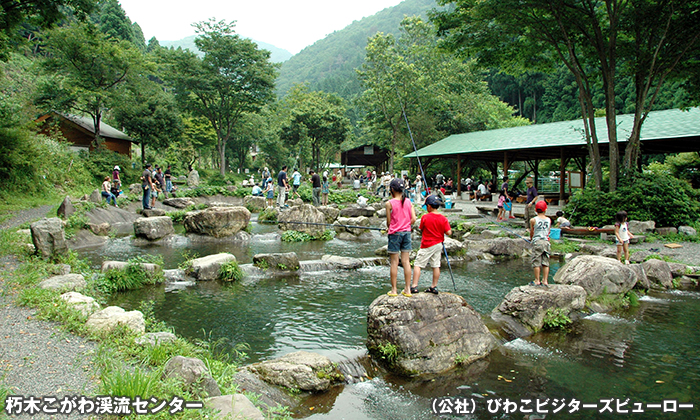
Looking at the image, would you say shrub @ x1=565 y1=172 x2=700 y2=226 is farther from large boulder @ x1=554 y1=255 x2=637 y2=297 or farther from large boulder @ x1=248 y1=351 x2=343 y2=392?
large boulder @ x1=248 y1=351 x2=343 y2=392

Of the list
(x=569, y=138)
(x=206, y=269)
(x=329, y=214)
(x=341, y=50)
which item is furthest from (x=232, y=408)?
(x=341, y=50)

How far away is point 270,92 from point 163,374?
34.1 metres

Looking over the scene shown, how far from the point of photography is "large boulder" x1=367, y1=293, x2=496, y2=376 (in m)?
5.38

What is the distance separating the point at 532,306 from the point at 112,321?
6.20m

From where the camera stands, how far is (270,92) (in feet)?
117

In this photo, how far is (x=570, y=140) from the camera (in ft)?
64.8

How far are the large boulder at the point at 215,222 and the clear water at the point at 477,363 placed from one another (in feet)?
17.8

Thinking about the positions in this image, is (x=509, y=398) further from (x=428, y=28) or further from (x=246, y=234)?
(x=428, y=28)

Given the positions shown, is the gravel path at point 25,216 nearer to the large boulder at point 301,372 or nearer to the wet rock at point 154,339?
the wet rock at point 154,339

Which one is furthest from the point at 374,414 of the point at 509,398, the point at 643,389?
the point at 643,389

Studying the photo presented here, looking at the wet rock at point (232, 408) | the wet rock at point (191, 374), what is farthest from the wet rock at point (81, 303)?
the wet rock at point (232, 408)

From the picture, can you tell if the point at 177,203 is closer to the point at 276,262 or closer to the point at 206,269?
the point at 276,262

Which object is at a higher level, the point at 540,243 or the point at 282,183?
the point at 282,183

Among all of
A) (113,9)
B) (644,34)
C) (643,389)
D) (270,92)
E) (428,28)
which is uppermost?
(113,9)
